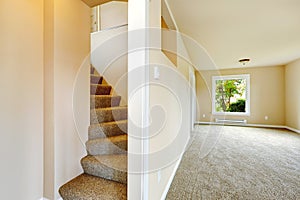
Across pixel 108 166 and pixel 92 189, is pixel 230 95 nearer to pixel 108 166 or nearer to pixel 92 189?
pixel 108 166

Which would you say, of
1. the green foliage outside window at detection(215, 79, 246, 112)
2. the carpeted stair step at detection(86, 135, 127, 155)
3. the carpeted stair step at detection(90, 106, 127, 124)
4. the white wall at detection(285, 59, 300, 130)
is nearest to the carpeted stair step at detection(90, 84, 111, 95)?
the carpeted stair step at detection(90, 106, 127, 124)

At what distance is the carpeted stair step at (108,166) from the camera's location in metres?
1.61

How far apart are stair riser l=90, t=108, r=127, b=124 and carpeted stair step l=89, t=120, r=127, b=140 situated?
0.09 metres

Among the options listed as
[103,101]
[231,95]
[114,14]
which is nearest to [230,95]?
[231,95]

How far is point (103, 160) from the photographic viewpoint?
1769 millimetres

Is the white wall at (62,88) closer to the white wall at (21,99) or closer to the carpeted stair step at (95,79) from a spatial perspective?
the white wall at (21,99)

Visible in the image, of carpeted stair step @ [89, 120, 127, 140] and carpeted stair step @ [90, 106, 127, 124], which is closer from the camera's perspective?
carpeted stair step @ [89, 120, 127, 140]

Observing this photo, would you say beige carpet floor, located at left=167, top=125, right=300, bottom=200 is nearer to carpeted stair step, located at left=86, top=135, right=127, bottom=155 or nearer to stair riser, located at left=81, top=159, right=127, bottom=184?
stair riser, located at left=81, top=159, right=127, bottom=184

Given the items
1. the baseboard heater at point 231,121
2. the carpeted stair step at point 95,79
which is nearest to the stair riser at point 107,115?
the carpeted stair step at point 95,79

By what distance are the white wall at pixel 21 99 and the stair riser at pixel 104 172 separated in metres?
0.42

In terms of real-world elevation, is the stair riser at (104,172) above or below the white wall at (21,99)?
below

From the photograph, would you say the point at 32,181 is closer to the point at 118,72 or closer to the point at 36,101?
the point at 36,101

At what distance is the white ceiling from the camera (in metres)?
2.20

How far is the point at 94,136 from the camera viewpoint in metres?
1.99
